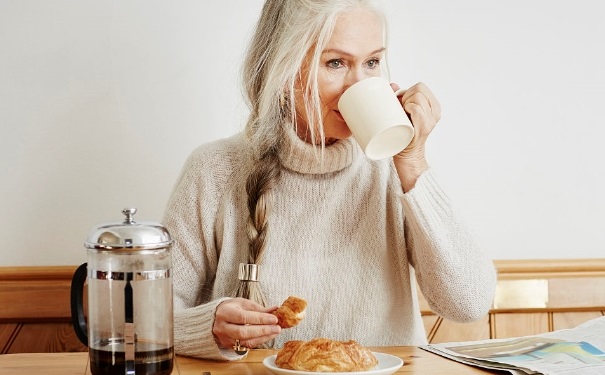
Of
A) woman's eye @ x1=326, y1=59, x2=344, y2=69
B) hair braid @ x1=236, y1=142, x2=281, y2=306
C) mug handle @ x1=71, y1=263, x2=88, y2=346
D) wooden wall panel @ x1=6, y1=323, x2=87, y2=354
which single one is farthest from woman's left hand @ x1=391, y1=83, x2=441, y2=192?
wooden wall panel @ x1=6, y1=323, x2=87, y2=354

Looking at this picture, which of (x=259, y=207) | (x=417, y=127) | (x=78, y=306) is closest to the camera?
(x=78, y=306)

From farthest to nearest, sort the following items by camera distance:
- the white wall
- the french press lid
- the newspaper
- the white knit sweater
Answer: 1. the white wall
2. the white knit sweater
3. the newspaper
4. the french press lid

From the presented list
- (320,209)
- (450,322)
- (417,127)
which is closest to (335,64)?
(417,127)

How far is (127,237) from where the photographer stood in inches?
38.6

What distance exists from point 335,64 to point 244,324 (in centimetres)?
48

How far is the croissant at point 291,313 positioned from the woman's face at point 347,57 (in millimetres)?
389

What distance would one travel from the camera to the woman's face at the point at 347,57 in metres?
1.37

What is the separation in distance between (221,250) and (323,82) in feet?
1.19

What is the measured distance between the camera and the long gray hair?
139 cm

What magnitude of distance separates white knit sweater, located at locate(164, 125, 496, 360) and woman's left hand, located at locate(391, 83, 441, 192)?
0.08 meters

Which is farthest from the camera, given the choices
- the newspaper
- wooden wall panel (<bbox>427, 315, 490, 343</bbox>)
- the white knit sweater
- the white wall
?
wooden wall panel (<bbox>427, 315, 490, 343</bbox>)

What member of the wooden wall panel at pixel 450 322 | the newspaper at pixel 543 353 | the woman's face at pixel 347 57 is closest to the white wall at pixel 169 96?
the wooden wall panel at pixel 450 322

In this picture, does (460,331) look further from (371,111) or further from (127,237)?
(127,237)

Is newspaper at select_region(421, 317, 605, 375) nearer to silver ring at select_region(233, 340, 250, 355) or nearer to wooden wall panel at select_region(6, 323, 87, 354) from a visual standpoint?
silver ring at select_region(233, 340, 250, 355)
